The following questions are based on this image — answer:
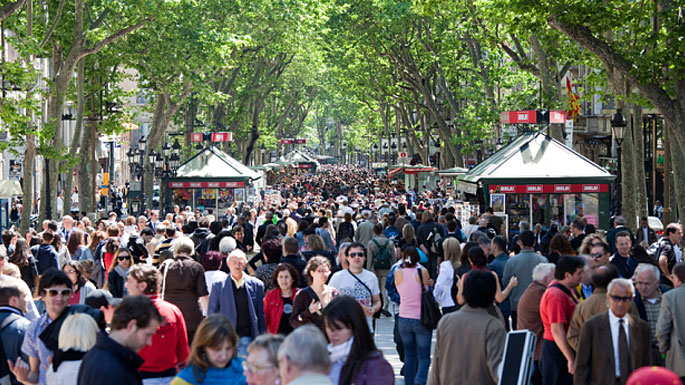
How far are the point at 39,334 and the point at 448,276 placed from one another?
5.45 m

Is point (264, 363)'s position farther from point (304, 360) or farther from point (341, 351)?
point (341, 351)

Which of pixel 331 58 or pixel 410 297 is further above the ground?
pixel 331 58

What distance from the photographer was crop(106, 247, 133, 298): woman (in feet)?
36.6

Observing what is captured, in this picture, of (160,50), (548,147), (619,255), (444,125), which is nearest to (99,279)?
(619,255)

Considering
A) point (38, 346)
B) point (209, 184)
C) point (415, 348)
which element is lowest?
point (415, 348)

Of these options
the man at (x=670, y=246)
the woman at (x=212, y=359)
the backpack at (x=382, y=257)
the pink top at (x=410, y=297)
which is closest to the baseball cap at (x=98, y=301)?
the woman at (x=212, y=359)

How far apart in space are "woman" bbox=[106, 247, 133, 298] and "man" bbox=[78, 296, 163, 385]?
515cm

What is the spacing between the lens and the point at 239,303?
9.33 meters

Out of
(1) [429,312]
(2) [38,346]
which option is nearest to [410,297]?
(1) [429,312]

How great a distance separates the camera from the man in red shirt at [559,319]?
821 cm

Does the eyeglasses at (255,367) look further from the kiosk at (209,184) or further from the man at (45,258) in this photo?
the kiosk at (209,184)

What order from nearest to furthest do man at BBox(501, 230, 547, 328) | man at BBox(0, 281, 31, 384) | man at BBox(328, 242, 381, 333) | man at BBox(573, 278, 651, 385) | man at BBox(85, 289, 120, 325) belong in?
man at BBox(573, 278, 651, 385) < man at BBox(0, 281, 31, 384) < man at BBox(85, 289, 120, 325) < man at BBox(328, 242, 381, 333) < man at BBox(501, 230, 547, 328)

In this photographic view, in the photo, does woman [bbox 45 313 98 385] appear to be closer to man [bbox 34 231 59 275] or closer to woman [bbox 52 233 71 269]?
man [bbox 34 231 59 275]

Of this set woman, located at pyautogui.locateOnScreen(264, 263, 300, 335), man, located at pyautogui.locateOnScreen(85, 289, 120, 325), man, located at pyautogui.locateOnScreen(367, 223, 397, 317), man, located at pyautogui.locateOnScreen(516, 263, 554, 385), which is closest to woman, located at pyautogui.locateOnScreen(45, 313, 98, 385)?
man, located at pyautogui.locateOnScreen(85, 289, 120, 325)
